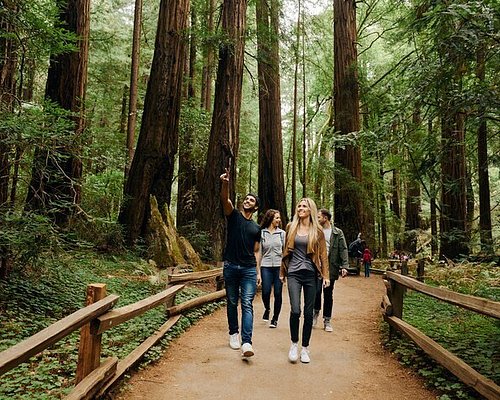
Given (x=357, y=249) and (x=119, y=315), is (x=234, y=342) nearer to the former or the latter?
(x=119, y=315)

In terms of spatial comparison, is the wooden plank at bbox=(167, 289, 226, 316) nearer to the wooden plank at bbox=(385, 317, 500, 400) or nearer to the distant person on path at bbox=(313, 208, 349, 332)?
the distant person on path at bbox=(313, 208, 349, 332)

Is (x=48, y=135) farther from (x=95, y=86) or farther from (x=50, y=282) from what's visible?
(x=95, y=86)

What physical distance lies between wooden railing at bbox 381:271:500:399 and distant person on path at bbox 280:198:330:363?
122cm

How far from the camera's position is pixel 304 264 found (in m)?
5.09

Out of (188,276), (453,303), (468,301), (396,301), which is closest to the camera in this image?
(468,301)

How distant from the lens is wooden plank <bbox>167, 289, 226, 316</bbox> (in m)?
6.76

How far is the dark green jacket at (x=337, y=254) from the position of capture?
23.3ft

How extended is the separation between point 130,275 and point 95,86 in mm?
12977

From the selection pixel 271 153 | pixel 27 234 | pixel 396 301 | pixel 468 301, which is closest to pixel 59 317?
pixel 27 234

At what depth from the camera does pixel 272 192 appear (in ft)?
56.2

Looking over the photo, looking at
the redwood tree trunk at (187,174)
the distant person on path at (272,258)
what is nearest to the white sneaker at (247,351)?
the distant person on path at (272,258)

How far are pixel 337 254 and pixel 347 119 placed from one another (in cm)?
968

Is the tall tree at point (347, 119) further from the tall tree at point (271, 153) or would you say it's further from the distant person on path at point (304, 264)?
the distant person on path at point (304, 264)

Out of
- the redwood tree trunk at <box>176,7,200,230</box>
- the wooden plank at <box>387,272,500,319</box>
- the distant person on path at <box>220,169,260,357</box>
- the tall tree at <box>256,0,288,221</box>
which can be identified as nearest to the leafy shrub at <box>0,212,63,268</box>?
the distant person on path at <box>220,169,260,357</box>
